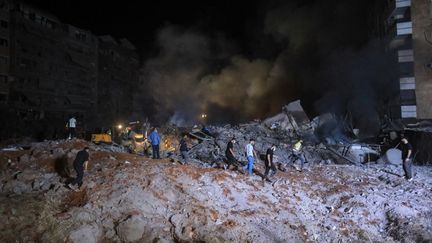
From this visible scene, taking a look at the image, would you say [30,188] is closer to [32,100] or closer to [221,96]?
[32,100]

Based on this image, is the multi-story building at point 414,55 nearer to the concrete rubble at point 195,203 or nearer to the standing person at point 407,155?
the concrete rubble at point 195,203

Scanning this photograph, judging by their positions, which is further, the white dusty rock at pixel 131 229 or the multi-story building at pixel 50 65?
the multi-story building at pixel 50 65

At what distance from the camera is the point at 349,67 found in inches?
1357

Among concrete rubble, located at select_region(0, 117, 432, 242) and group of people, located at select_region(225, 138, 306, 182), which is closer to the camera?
concrete rubble, located at select_region(0, 117, 432, 242)

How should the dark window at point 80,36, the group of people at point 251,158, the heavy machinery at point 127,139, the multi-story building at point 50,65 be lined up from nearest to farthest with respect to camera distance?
the group of people at point 251,158, the heavy machinery at point 127,139, the multi-story building at point 50,65, the dark window at point 80,36

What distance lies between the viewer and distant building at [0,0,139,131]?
31.4 meters

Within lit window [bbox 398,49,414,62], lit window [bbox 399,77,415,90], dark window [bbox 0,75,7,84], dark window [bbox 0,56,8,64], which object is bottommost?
lit window [bbox 399,77,415,90]

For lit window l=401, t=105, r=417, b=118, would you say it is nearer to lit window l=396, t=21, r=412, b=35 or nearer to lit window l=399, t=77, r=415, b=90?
lit window l=399, t=77, r=415, b=90

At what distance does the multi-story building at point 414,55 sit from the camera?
87.2 feet

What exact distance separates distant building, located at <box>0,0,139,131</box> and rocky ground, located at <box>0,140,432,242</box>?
21.0 m

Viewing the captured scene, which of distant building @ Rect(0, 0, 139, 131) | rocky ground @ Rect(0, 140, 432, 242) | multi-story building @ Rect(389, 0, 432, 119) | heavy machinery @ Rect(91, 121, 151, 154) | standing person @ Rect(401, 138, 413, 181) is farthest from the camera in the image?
distant building @ Rect(0, 0, 139, 131)

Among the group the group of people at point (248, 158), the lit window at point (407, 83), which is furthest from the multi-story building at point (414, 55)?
the group of people at point (248, 158)

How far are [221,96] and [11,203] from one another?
35.5 metres

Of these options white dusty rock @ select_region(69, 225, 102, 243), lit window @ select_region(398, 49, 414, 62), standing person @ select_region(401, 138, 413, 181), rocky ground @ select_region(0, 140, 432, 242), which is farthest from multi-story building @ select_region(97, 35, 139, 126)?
standing person @ select_region(401, 138, 413, 181)
